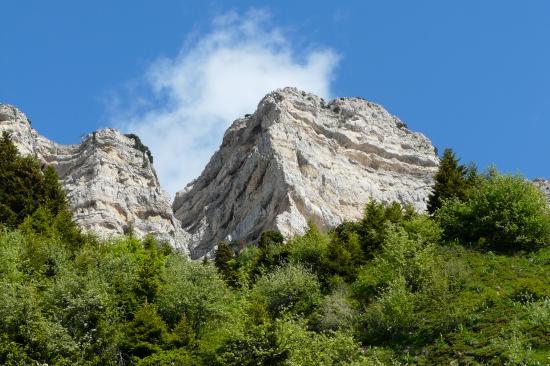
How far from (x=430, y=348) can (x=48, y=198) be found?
44.2m

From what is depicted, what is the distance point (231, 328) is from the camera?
39.4m

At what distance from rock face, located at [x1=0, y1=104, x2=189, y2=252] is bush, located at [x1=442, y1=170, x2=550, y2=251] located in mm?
71247

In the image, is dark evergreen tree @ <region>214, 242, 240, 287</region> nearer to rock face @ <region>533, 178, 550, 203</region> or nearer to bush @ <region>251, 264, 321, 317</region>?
bush @ <region>251, 264, 321, 317</region>

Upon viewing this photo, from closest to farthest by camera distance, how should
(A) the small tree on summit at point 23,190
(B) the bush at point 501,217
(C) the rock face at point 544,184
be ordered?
(B) the bush at point 501,217, (A) the small tree on summit at point 23,190, (C) the rock face at point 544,184

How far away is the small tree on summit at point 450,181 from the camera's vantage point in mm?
70250

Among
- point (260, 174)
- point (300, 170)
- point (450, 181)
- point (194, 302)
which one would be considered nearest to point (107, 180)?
point (260, 174)

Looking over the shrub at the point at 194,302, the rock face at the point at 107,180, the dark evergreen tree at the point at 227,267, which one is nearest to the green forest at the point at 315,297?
the shrub at the point at 194,302

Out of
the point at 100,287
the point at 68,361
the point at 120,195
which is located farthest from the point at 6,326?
the point at 120,195

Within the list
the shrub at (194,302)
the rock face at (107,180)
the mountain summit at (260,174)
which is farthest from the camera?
the mountain summit at (260,174)

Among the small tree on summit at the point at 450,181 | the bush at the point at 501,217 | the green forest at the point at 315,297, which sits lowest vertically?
the green forest at the point at 315,297

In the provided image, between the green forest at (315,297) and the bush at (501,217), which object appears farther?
the bush at (501,217)

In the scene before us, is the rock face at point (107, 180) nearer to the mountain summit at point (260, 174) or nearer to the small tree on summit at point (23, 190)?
the mountain summit at point (260, 174)

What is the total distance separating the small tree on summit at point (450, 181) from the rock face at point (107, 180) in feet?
202

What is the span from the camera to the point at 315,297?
51.3 metres
